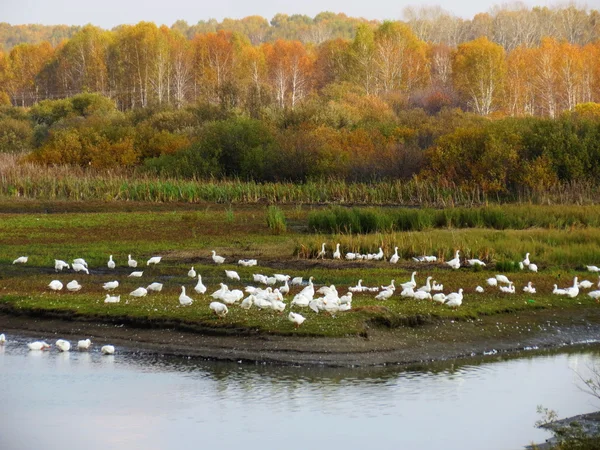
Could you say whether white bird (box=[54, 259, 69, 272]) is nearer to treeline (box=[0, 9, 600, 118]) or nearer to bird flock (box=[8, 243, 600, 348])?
bird flock (box=[8, 243, 600, 348])

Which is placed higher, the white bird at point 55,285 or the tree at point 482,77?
the tree at point 482,77

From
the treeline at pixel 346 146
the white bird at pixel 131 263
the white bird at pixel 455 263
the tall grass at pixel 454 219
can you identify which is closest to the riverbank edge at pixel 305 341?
the white bird at pixel 455 263

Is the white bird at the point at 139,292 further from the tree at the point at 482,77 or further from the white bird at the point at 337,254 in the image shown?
the tree at the point at 482,77

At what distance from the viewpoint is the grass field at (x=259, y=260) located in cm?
2158

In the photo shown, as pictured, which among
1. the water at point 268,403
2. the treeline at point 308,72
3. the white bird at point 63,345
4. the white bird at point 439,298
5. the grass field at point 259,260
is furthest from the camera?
the treeline at point 308,72

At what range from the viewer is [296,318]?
2003 cm

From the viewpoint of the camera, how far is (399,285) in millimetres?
25375

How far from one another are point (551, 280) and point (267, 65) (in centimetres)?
11302

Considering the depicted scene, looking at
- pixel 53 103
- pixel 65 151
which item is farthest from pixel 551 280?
pixel 53 103

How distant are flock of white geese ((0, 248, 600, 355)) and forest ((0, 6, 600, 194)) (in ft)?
73.3

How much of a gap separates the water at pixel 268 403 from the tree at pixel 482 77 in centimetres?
8505

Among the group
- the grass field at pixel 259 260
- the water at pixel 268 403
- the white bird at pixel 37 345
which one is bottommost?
the water at pixel 268 403

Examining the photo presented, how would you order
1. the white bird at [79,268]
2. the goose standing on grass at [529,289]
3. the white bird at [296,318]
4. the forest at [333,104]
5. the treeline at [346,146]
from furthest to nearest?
the forest at [333,104] < the treeline at [346,146] < the white bird at [79,268] < the goose standing on grass at [529,289] < the white bird at [296,318]

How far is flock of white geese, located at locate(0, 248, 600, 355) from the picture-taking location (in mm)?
20875
